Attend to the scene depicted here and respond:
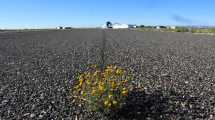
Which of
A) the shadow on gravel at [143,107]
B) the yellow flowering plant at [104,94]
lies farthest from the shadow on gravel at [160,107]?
the yellow flowering plant at [104,94]

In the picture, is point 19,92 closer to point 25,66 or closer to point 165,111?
point 165,111

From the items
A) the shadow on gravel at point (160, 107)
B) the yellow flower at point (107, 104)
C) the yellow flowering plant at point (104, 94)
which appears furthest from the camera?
the shadow on gravel at point (160, 107)

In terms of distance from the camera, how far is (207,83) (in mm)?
13039

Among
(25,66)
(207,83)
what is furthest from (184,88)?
(25,66)

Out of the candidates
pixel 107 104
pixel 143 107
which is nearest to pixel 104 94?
pixel 107 104

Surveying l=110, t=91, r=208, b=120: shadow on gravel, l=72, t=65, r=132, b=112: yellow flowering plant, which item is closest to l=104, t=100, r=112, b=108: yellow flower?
l=72, t=65, r=132, b=112: yellow flowering plant

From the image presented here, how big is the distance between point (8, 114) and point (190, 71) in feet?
27.9

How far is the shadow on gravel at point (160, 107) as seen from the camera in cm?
923

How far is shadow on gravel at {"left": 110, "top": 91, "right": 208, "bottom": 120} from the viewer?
9.23 m

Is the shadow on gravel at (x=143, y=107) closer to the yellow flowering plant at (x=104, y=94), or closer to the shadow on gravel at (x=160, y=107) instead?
the shadow on gravel at (x=160, y=107)

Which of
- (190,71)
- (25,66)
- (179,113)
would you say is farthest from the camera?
(25,66)

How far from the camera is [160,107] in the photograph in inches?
388

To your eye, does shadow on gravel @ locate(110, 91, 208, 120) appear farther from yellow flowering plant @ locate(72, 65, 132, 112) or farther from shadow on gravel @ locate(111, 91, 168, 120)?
yellow flowering plant @ locate(72, 65, 132, 112)

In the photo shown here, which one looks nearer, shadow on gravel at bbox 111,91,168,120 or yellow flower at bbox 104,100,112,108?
yellow flower at bbox 104,100,112,108
